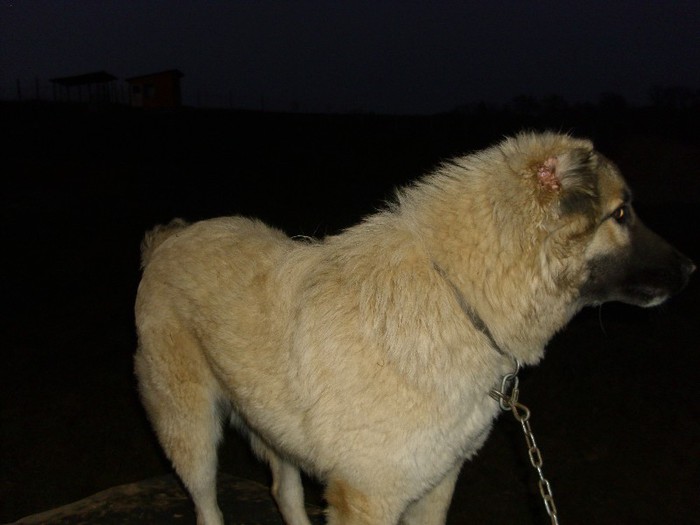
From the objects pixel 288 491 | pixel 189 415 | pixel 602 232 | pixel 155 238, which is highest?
pixel 602 232

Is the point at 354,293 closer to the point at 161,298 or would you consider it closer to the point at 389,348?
the point at 389,348

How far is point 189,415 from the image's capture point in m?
3.27

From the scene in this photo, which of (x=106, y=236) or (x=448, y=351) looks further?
(x=106, y=236)

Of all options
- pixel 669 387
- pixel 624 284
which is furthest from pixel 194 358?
pixel 669 387

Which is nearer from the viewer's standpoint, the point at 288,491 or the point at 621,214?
the point at 621,214

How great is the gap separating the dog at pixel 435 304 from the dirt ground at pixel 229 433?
0.63m

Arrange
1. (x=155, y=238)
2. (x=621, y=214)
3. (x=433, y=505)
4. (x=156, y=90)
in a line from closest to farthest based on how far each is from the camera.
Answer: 1. (x=621, y=214)
2. (x=433, y=505)
3. (x=155, y=238)
4. (x=156, y=90)

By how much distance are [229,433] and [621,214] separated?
174 inches

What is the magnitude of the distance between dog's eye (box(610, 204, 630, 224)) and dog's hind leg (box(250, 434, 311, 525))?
2315 mm

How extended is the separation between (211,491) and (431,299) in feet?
6.23

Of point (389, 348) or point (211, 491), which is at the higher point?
point (389, 348)

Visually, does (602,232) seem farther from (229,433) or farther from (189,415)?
(229,433)

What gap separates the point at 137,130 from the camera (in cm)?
2159

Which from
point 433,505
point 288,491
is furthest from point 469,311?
point 288,491
